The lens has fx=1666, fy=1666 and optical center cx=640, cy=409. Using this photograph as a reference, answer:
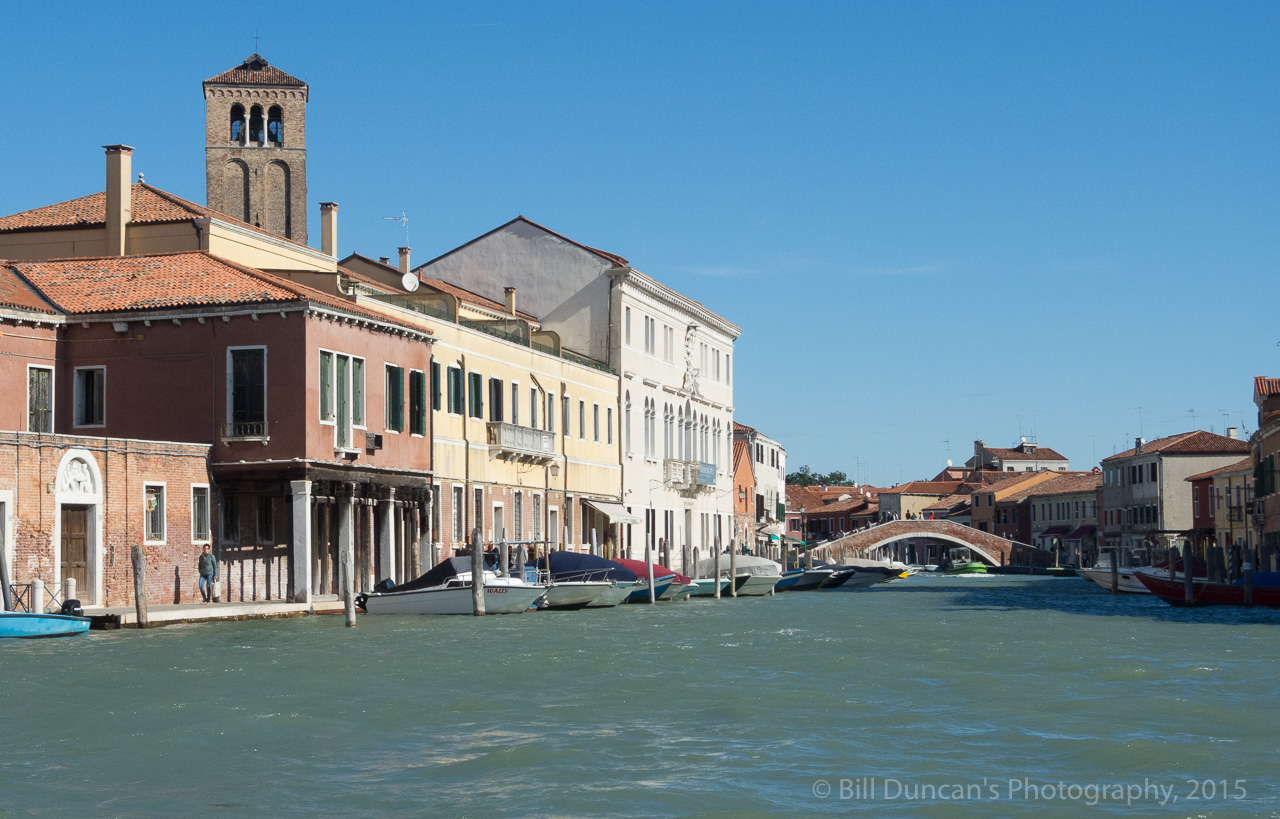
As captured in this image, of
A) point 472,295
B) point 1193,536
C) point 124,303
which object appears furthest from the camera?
point 1193,536

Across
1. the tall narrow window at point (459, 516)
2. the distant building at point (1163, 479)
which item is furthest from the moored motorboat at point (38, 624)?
the distant building at point (1163, 479)

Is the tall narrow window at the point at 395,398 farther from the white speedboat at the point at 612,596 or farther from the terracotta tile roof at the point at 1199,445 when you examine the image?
the terracotta tile roof at the point at 1199,445

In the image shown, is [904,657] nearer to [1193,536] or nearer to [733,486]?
[733,486]

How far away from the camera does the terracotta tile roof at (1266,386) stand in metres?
47.3

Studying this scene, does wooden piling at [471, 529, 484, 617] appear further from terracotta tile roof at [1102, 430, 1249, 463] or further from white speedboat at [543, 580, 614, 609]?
terracotta tile roof at [1102, 430, 1249, 463]

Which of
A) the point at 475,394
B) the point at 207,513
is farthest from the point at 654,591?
the point at 207,513

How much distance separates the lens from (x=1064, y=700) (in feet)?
50.4

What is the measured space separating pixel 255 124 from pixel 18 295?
31.5 metres

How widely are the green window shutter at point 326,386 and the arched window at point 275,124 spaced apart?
3178cm

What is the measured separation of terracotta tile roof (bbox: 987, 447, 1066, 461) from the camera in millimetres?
110500

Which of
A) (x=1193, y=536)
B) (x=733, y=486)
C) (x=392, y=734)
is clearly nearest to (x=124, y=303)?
(x=392, y=734)

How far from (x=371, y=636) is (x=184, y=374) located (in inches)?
258

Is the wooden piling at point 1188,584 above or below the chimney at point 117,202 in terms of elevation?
below

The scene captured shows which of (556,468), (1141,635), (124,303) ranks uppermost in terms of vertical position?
(124,303)
